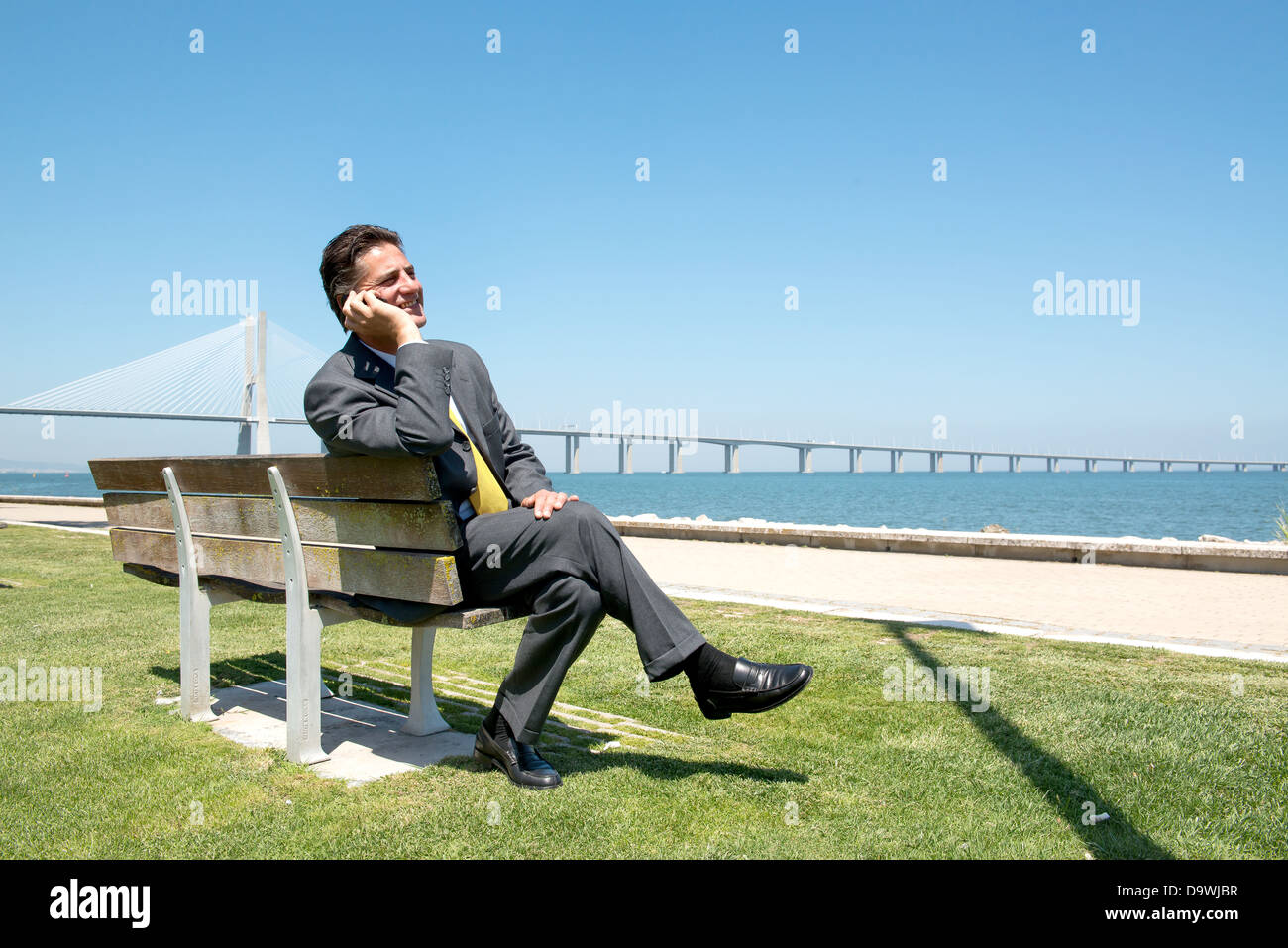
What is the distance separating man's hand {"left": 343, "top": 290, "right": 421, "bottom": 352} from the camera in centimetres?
297

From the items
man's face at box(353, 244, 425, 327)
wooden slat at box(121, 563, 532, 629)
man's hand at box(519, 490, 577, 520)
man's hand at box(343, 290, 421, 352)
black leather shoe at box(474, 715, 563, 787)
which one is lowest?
black leather shoe at box(474, 715, 563, 787)

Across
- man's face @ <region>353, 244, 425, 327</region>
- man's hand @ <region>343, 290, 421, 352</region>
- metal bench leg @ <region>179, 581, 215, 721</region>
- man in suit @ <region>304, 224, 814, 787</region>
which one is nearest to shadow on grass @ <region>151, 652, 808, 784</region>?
man in suit @ <region>304, 224, 814, 787</region>

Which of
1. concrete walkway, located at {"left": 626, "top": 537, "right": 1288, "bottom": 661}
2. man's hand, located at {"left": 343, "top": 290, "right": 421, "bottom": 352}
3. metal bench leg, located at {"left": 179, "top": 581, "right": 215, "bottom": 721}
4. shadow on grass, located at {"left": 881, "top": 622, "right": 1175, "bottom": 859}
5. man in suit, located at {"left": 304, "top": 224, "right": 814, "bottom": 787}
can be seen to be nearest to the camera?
shadow on grass, located at {"left": 881, "top": 622, "right": 1175, "bottom": 859}

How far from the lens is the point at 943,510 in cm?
4950

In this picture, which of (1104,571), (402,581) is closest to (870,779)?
(402,581)

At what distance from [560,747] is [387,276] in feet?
5.77

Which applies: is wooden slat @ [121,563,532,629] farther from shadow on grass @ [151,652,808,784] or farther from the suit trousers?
shadow on grass @ [151,652,808,784]

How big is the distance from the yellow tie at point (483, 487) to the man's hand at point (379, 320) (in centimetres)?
28

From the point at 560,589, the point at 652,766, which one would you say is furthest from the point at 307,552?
the point at 652,766

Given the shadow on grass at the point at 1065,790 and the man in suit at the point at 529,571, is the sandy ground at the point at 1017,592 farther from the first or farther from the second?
the man in suit at the point at 529,571

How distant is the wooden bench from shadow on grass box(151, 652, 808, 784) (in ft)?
1.62

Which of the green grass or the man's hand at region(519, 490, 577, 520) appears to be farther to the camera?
the man's hand at region(519, 490, 577, 520)

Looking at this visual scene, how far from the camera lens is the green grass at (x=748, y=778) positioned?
246 centimetres

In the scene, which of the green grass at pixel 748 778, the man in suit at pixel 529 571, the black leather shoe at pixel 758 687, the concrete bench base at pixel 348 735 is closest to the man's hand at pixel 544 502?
the man in suit at pixel 529 571
